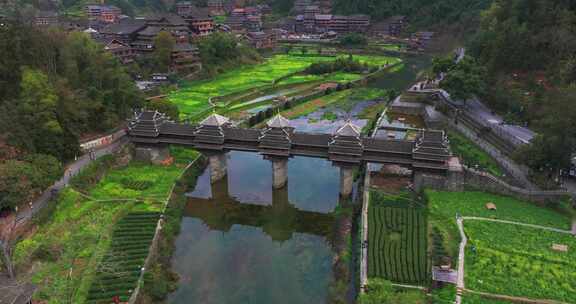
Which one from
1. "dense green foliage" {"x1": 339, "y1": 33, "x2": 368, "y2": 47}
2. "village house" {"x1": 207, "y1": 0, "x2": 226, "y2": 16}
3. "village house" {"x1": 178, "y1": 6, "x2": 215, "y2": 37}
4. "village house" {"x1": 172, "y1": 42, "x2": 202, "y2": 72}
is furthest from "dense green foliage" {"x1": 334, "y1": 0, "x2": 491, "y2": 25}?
"village house" {"x1": 172, "y1": 42, "x2": 202, "y2": 72}

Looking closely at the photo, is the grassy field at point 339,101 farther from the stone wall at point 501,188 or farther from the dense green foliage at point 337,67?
the stone wall at point 501,188

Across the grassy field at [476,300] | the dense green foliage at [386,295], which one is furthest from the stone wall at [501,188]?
the dense green foliage at [386,295]

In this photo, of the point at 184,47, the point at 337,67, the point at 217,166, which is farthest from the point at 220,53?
the point at 217,166

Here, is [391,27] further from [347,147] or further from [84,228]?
[84,228]

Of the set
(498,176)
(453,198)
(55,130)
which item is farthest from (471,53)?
(55,130)

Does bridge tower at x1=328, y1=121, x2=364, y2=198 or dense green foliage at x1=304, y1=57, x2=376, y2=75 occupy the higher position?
dense green foliage at x1=304, y1=57, x2=376, y2=75

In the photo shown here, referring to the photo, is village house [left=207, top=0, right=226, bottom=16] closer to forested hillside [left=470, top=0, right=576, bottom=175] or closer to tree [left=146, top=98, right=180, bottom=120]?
forested hillside [left=470, top=0, right=576, bottom=175]

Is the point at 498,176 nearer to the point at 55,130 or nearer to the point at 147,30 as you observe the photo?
the point at 55,130
